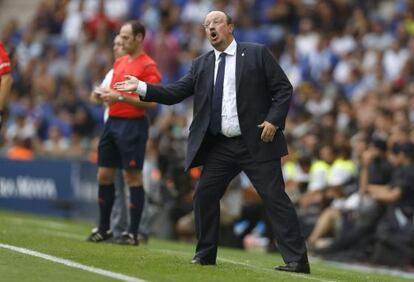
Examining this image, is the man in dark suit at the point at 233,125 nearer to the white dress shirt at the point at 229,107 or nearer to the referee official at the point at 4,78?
the white dress shirt at the point at 229,107

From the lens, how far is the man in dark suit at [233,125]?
10.2m

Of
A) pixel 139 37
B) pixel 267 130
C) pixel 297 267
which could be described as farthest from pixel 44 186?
pixel 267 130

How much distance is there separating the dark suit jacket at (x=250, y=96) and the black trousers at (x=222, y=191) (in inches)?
4.6

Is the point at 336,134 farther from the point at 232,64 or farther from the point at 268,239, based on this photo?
the point at 232,64

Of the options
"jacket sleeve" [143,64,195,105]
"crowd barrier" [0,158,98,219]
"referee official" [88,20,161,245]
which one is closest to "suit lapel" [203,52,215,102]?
"jacket sleeve" [143,64,195,105]

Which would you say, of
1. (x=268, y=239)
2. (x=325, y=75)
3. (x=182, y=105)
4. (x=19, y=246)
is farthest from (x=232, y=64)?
(x=182, y=105)

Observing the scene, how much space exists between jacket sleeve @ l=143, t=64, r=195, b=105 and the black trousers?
1.60ft

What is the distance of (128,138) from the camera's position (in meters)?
12.2

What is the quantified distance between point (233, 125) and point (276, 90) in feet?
1.54

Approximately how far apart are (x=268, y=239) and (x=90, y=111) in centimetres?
785

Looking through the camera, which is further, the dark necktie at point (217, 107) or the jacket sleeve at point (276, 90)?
the dark necktie at point (217, 107)

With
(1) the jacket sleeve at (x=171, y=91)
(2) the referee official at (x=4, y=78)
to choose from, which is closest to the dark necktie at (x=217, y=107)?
(1) the jacket sleeve at (x=171, y=91)

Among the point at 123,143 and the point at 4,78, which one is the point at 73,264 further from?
the point at 4,78

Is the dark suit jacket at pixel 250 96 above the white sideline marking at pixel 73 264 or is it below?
above
